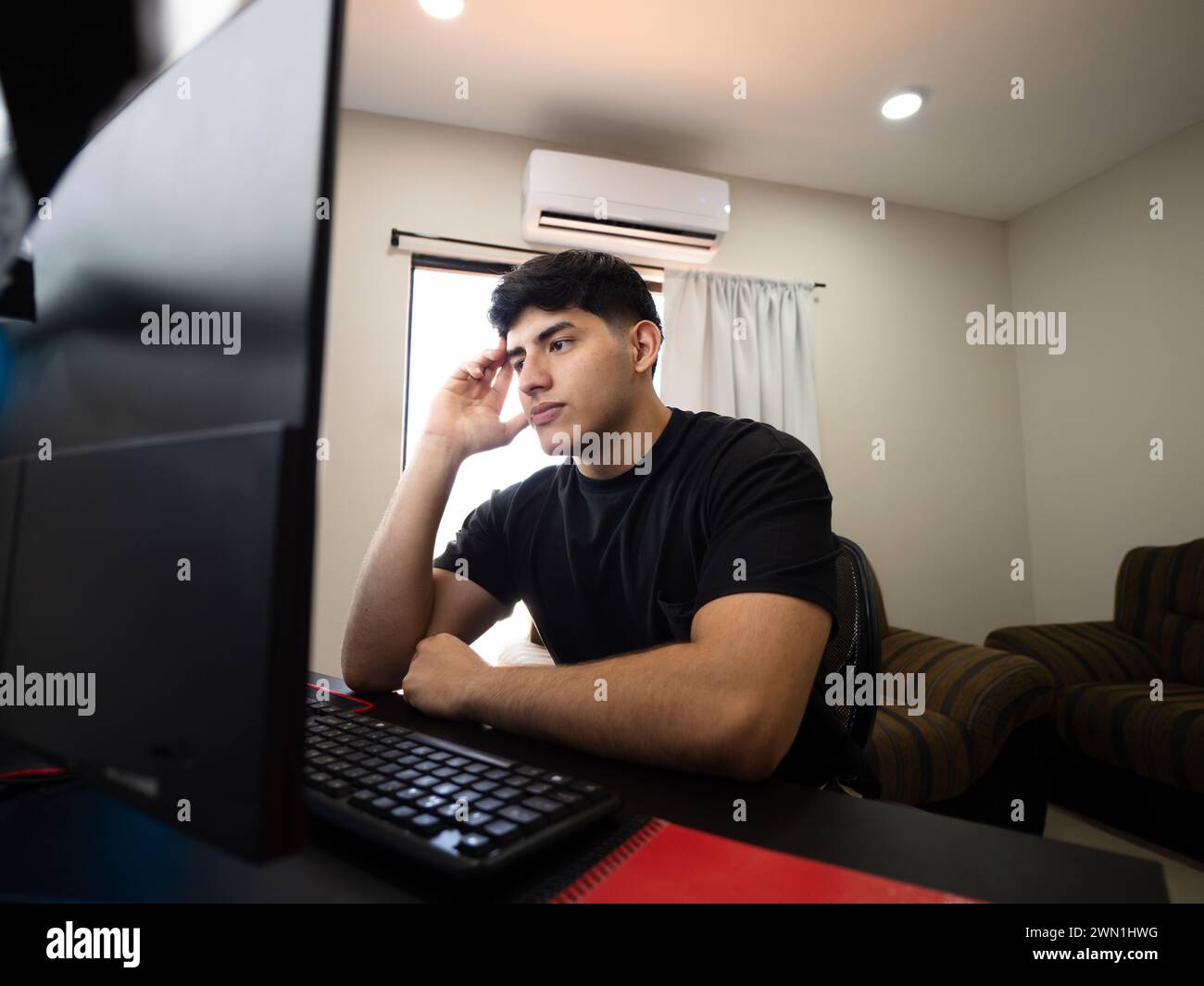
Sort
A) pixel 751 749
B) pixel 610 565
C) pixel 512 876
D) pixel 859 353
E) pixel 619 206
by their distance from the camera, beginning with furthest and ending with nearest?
1. pixel 859 353
2. pixel 619 206
3. pixel 610 565
4. pixel 751 749
5. pixel 512 876

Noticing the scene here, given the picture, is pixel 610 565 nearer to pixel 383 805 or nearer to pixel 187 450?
pixel 383 805

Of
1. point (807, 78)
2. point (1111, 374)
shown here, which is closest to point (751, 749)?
point (807, 78)

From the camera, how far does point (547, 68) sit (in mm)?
2543

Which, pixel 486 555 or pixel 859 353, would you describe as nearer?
pixel 486 555

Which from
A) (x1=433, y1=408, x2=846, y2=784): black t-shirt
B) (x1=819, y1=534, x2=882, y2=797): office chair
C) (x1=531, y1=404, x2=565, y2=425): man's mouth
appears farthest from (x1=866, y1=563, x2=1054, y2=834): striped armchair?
(x1=531, y1=404, x2=565, y2=425): man's mouth

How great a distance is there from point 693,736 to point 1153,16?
122 inches

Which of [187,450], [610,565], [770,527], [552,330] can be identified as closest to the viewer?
[187,450]

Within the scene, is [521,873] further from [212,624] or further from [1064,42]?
[1064,42]

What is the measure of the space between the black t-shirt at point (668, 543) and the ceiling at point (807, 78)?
63.0 inches

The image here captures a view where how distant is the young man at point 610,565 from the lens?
0.71 m

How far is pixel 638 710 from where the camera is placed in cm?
69

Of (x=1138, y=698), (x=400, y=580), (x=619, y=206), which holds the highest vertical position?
(x=619, y=206)

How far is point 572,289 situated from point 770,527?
0.65 m

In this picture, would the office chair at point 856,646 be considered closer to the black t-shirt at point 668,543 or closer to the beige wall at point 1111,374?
the black t-shirt at point 668,543
